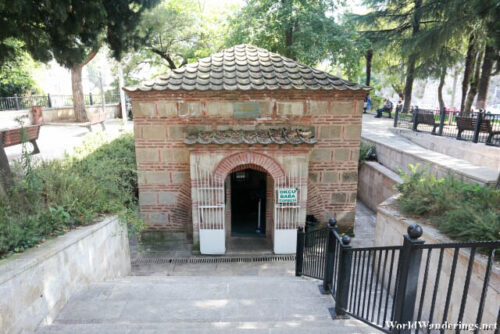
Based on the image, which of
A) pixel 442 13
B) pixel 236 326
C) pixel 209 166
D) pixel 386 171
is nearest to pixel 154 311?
pixel 236 326

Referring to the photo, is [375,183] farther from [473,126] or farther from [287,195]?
[287,195]

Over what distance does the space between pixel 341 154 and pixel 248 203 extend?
3.94 meters

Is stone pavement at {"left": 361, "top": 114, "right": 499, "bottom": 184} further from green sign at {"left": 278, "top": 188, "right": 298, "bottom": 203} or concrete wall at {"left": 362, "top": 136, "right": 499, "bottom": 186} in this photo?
green sign at {"left": 278, "top": 188, "right": 298, "bottom": 203}

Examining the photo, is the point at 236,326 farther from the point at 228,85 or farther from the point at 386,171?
the point at 386,171

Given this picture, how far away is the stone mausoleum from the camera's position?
7273 millimetres

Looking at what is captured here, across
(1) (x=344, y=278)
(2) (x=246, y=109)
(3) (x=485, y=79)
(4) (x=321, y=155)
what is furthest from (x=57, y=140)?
(3) (x=485, y=79)

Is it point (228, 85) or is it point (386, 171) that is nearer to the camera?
point (228, 85)

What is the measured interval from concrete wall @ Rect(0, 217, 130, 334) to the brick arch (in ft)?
8.60

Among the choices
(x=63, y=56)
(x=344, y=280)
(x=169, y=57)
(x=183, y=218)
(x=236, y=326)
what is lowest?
(x=183, y=218)

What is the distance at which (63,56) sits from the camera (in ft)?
22.7

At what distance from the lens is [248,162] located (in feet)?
24.1

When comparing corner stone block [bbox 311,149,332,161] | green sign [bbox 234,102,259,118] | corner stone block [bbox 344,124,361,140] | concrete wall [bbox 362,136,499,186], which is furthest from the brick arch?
concrete wall [bbox 362,136,499,186]

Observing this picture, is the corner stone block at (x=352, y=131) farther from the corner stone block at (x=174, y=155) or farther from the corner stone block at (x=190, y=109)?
the corner stone block at (x=174, y=155)

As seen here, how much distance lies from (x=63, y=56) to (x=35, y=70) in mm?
→ 20399
